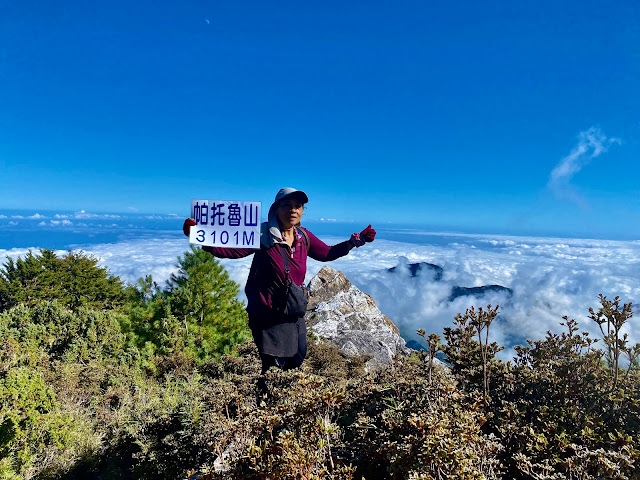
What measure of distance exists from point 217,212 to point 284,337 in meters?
1.85

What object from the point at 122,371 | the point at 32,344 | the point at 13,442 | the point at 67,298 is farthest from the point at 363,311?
the point at 67,298

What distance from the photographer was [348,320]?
1720 centimetres

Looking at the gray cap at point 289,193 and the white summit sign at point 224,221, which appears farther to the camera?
the gray cap at point 289,193

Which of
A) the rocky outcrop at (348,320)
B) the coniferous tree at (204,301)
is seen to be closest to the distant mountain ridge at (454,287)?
the rocky outcrop at (348,320)

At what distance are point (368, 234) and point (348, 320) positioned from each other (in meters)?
13.4

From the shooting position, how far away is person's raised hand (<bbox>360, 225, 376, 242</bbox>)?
447 cm

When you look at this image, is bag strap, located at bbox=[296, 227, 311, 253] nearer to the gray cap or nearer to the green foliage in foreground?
the gray cap

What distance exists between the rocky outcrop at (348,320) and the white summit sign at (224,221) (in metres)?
8.86

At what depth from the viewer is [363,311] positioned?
61.0ft

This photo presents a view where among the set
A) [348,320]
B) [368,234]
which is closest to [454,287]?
[348,320]

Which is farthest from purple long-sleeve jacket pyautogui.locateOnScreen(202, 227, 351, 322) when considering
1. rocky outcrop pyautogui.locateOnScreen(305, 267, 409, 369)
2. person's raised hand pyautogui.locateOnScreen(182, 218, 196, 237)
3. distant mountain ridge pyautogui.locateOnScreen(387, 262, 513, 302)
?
distant mountain ridge pyautogui.locateOnScreen(387, 262, 513, 302)

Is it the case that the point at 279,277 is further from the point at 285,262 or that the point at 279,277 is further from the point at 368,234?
the point at 368,234

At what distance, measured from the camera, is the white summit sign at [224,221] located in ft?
12.0

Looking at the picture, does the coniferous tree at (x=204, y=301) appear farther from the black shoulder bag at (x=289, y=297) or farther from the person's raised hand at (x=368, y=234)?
the person's raised hand at (x=368, y=234)
